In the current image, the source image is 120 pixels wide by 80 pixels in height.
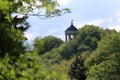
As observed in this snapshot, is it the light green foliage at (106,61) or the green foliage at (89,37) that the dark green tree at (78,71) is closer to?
the light green foliage at (106,61)

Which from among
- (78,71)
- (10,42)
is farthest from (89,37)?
(10,42)

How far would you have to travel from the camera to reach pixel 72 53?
173000 millimetres

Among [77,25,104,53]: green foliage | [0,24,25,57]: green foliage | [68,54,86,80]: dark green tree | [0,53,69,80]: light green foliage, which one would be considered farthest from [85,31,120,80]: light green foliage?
[0,24,25,57]: green foliage

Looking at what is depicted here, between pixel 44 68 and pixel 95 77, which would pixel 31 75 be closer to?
pixel 44 68

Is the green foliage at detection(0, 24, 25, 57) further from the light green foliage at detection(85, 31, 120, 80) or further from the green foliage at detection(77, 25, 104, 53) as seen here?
the green foliage at detection(77, 25, 104, 53)

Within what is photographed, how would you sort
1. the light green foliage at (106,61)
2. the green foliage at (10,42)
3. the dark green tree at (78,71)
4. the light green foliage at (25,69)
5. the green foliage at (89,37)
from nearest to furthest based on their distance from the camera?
the green foliage at (10,42), the light green foliage at (25,69), the light green foliage at (106,61), the dark green tree at (78,71), the green foliage at (89,37)

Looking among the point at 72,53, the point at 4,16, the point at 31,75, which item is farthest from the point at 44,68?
the point at 72,53

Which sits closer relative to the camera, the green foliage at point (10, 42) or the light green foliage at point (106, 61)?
the green foliage at point (10, 42)

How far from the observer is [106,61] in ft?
303

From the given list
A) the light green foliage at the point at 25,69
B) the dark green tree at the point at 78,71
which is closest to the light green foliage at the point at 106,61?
the dark green tree at the point at 78,71

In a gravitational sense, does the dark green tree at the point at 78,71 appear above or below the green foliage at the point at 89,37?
below

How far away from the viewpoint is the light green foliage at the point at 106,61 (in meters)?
Answer: 89.2

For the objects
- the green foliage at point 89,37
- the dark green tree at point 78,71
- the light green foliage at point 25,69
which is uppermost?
the light green foliage at point 25,69

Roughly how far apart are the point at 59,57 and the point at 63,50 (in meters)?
3.92
